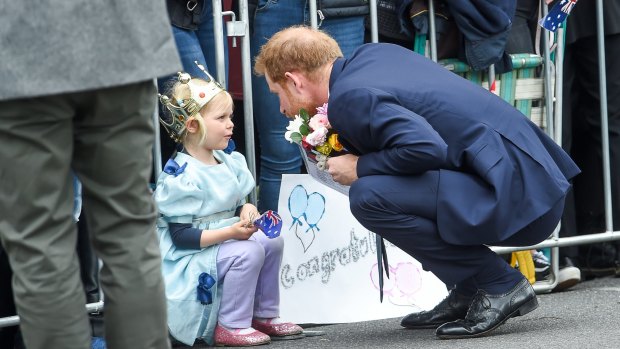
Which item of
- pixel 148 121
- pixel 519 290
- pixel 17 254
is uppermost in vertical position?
pixel 148 121

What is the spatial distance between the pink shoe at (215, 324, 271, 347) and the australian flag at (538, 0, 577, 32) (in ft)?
6.14

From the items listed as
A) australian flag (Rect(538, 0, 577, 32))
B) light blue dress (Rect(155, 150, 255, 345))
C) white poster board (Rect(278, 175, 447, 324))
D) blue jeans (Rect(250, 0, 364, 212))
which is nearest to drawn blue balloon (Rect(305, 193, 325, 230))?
white poster board (Rect(278, 175, 447, 324))

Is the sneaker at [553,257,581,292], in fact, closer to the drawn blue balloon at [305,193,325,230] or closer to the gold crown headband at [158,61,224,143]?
the drawn blue balloon at [305,193,325,230]

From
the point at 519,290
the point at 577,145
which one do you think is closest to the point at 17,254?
the point at 519,290

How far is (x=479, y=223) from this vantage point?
4168 millimetres

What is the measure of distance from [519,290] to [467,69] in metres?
1.18

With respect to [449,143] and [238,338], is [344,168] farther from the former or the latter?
[238,338]

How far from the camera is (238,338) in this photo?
4.39m

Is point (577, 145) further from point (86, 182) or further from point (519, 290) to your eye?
point (86, 182)

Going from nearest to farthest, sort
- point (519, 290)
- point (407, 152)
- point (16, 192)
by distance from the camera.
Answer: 1. point (16, 192)
2. point (407, 152)
3. point (519, 290)

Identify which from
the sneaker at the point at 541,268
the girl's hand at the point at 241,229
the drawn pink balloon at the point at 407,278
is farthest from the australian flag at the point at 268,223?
the sneaker at the point at 541,268

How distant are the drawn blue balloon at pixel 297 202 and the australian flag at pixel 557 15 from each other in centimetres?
129

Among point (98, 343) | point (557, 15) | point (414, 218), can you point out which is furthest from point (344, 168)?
point (557, 15)

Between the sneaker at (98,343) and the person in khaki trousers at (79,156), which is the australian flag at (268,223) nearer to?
the sneaker at (98,343)
